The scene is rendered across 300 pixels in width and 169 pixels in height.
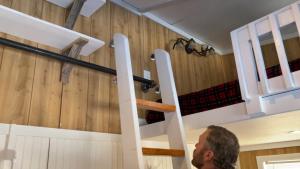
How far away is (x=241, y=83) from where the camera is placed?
1580 millimetres

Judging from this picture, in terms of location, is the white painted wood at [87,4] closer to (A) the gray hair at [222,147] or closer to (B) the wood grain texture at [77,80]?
(B) the wood grain texture at [77,80]

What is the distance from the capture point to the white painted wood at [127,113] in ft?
4.38

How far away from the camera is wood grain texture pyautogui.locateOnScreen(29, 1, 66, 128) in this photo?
174 cm

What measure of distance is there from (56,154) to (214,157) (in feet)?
3.23

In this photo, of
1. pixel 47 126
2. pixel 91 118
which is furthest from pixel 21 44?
pixel 91 118

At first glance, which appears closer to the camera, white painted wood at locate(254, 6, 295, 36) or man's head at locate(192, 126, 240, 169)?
man's head at locate(192, 126, 240, 169)

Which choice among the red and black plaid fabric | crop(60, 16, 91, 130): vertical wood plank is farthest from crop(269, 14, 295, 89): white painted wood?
crop(60, 16, 91, 130): vertical wood plank

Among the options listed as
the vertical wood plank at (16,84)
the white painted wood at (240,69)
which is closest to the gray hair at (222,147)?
the white painted wood at (240,69)

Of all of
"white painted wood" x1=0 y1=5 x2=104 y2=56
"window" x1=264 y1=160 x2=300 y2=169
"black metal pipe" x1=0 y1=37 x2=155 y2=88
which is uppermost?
"white painted wood" x1=0 y1=5 x2=104 y2=56

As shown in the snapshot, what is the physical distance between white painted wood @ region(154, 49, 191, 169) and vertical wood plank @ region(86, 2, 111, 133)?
0.55 m

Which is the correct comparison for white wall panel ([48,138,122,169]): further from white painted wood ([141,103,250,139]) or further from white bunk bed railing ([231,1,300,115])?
white bunk bed railing ([231,1,300,115])

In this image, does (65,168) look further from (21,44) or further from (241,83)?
(241,83)

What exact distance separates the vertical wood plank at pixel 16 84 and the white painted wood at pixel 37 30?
13cm

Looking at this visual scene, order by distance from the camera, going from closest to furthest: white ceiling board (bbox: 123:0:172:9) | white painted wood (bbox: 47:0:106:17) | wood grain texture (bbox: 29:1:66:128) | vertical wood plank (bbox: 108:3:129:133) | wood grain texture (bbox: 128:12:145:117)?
wood grain texture (bbox: 29:1:66:128) → white painted wood (bbox: 47:0:106:17) → vertical wood plank (bbox: 108:3:129:133) → wood grain texture (bbox: 128:12:145:117) → white ceiling board (bbox: 123:0:172:9)
